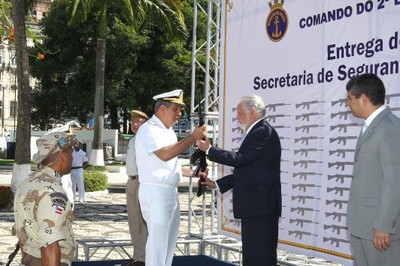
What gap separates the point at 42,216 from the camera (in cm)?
384

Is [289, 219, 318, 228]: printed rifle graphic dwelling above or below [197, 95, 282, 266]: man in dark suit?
below

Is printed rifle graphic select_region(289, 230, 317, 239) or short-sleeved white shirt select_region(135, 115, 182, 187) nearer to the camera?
short-sleeved white shirt select_region(135, 115, 182, 187)

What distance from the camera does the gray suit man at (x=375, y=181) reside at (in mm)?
4516

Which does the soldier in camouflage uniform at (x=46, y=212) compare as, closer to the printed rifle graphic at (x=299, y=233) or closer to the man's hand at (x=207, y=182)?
the man's hand at (x=207, y=182)

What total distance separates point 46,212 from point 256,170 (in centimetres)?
262

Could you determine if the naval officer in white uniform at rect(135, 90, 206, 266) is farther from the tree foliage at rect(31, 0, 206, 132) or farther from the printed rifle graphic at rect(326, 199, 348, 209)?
the tree foliage at rect(31, 0, 206, 132)

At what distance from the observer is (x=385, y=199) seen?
14.8ft

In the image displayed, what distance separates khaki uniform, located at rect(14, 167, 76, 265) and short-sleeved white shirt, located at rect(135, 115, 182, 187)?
2407 millimetres

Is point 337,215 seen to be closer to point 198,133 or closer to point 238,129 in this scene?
point 198,133

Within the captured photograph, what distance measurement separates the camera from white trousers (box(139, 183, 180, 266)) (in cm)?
643

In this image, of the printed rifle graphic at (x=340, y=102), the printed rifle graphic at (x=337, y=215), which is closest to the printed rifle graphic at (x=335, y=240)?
the printed rifle graphic at (x=337, y=215)

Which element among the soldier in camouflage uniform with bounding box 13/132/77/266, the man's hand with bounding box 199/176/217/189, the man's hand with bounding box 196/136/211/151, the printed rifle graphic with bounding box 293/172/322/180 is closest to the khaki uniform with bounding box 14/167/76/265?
the soldier in camouflage uniform with bounding box 13/132/77/266

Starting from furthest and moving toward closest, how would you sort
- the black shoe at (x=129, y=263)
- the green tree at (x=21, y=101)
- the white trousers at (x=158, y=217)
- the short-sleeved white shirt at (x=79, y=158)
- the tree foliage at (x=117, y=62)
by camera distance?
the tree foliage at (x=117, y=62)
the green tree at (x=21, y=101)
the short-sleeved white shirt at (x=79, y=158)
the black shoe at (x=129, y=263)
the white trousers at (x=158, y=217)

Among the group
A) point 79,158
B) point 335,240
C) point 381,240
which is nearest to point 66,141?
point 381,240
